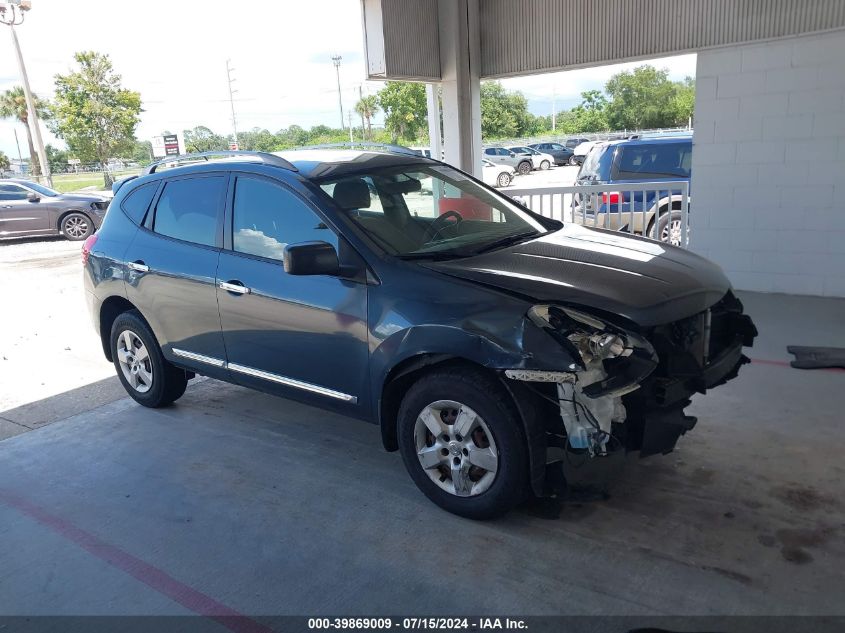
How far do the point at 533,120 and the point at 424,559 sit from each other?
77.5 meters

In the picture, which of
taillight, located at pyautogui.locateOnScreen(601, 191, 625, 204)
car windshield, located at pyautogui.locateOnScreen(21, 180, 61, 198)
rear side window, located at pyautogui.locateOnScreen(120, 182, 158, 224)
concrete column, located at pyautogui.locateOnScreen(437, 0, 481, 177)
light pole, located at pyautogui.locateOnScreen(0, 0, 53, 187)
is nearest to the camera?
rear side window, located at pyautogui.locateOnScreen(120, 182, 158, 224)

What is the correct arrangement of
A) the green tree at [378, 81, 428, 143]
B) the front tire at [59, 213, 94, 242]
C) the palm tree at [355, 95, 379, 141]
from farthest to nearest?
the palm tree at [355, 95, 379, 141] → the green tree at [378, 81, 428, 143] → the front tire at [59, 213, 94, 242]

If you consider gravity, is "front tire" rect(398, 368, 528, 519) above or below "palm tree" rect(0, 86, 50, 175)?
below

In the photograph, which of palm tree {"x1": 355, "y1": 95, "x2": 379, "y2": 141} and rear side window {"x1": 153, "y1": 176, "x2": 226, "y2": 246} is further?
palm tree {"x1": 355, "y1": 95, "x2": 379, "y2": 141}

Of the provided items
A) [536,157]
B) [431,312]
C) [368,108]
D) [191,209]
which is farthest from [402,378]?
[368,108]

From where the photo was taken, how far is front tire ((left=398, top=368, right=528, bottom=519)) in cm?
330

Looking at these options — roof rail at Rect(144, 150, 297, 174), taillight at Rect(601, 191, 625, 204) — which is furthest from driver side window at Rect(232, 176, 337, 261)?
taillight at Rect(601, 191, 625, 204)

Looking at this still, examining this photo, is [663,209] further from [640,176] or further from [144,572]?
[144,572]

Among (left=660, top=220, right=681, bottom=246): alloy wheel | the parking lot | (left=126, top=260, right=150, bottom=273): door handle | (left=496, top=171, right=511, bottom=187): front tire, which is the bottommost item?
(left=496, top=171, right=511, bottom=187): front tire

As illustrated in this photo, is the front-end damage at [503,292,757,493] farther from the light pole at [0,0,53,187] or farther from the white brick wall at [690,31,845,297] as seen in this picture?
the light pole at [0,0,53,187]

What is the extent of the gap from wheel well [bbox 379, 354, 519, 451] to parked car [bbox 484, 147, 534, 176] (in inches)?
1437

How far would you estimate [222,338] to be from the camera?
462cm

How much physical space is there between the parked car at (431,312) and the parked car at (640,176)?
4685mm

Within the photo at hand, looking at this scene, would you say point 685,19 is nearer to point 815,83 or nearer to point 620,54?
point 620,54
